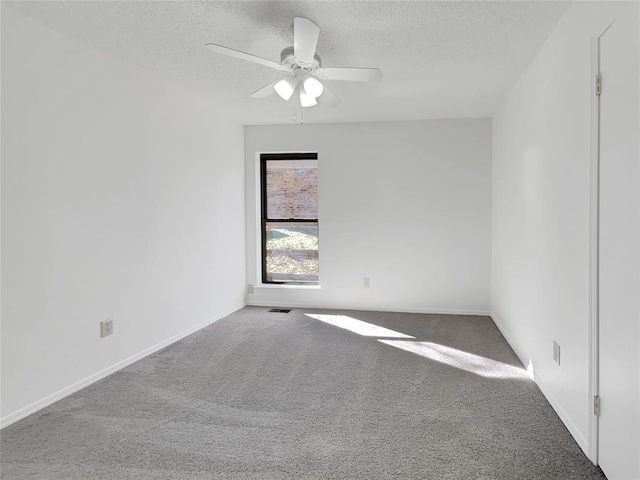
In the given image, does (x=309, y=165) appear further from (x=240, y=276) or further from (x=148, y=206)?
(x=148, y=206)

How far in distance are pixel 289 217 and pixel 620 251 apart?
4.31 m

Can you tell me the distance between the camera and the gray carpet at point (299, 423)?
80.0 inches

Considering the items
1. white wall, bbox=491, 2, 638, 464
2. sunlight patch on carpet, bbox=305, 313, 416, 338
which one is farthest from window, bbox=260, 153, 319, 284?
white wall, bbox=491, 2, 638, 464

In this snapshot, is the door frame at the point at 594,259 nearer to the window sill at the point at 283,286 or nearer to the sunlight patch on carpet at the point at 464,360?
the sunlight patch on carpet at the point at 464,360

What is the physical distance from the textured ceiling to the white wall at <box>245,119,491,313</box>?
1.21 meters

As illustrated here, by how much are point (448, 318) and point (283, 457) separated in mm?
3304

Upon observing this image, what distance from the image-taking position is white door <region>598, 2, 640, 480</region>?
165 cm

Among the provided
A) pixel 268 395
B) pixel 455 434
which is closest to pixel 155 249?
pixel 268 395

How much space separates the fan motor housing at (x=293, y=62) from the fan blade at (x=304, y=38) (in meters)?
0.14

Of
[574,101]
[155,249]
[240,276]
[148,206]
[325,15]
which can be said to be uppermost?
[325,15]

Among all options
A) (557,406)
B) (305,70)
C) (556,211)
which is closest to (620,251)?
(556,211)

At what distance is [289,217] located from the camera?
18.9ft

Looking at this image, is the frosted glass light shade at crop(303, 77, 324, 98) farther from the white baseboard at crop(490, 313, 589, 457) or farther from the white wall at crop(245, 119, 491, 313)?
the white wall at crop(245, 119, 491, 313)

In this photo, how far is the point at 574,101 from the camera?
90.6 inches
